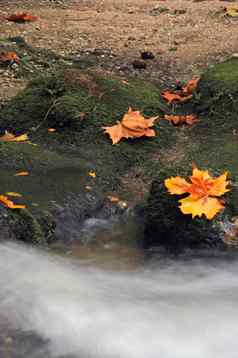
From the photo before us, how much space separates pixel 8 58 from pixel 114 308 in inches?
163

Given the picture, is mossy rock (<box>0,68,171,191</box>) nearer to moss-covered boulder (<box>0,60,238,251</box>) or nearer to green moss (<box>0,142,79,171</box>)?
moss-covered boulder (<box>0,60,238,251</box>)

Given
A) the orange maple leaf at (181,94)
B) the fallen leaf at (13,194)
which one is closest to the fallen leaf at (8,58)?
the orange maple leaf at (181,94)

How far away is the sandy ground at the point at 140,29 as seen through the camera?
7.85m

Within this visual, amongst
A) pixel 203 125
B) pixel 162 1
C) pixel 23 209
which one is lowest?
pixel 23 209

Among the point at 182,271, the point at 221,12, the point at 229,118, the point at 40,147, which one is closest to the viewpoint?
the point at 182,271

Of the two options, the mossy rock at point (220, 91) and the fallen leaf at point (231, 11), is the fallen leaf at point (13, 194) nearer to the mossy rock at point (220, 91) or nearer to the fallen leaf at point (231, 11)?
the mossy rock at point (220, 91)

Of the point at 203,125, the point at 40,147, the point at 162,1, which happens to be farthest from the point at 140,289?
the point at 162,1

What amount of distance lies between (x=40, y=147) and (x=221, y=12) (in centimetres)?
525

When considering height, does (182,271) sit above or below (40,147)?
below

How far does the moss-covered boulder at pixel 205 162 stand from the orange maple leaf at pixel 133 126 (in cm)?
24

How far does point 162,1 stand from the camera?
10734 millimetres

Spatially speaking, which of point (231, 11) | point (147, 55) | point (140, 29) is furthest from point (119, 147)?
point (231, 11)

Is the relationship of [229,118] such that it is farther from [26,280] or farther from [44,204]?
[26,280]

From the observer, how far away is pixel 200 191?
4500mm
